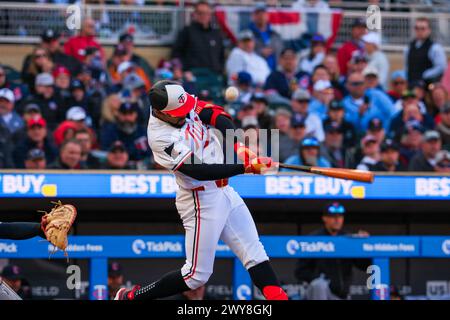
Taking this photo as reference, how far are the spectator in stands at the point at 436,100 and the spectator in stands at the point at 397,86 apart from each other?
0.29 meters

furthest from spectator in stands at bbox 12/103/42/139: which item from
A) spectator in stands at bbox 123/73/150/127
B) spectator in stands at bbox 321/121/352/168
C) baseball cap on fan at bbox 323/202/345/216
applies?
baseball cap on fan at bbox 323/202/345/216

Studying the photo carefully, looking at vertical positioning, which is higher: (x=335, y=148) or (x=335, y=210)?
(x=335, y=148)

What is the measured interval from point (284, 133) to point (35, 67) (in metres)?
2.34

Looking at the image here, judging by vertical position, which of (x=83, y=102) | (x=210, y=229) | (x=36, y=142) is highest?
(x=83, y=102)

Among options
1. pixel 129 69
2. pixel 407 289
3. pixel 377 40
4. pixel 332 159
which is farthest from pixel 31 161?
pixel 377 40

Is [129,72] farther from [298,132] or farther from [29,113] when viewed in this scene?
[298,132]

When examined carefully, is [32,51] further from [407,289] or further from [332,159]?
[407,289]

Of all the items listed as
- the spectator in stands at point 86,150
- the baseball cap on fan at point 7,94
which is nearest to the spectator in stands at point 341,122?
the spectator in stands at point 86,150

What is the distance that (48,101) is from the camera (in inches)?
375

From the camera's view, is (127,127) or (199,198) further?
(127,127)

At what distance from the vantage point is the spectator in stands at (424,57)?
10.8 meters

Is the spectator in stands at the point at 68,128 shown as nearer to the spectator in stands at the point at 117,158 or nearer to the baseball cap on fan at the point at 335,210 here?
the spectator in stands at the point at 117,158

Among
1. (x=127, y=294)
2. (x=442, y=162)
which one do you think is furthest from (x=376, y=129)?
(x=127, y=294)

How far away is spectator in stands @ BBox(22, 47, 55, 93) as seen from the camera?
980 cm
